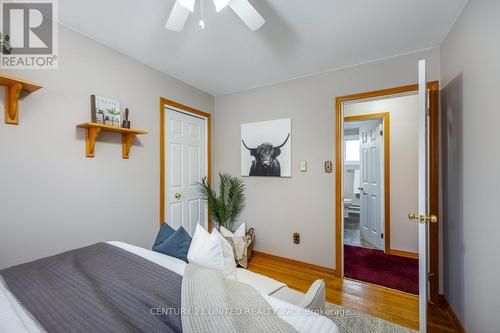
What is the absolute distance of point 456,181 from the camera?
178 centimetres

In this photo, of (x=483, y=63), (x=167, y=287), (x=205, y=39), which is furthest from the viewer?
(x=205, y=39)

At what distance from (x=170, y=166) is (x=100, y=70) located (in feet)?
4.11

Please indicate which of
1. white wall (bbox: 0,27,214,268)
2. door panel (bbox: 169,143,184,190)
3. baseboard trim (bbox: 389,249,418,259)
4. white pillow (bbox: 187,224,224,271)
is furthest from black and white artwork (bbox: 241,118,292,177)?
baseboard trim (bbox: 389,249,418,259)

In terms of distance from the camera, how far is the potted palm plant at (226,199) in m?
3.21

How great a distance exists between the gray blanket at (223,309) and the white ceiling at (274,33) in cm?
180

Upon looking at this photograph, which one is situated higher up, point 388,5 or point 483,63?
point 388,5

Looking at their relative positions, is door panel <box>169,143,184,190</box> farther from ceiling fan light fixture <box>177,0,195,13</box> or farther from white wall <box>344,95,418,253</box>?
white wall <box>344,95,418,253</box>

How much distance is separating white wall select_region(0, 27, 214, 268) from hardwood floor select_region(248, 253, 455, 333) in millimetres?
1652

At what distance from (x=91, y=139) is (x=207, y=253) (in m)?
1.51

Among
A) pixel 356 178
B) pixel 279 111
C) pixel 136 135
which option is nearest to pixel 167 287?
pixel 136 135

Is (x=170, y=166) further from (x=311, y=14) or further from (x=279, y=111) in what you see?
(x=311, y=14)

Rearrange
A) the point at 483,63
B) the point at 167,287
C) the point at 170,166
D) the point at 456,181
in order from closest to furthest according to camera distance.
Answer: the point at 167,287
the point at 483,63
the point at 456,181
the point at 170,166

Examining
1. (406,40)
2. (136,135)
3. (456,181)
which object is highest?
(406,40)

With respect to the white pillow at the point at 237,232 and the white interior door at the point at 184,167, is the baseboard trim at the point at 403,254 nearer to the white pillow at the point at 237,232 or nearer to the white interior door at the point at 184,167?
the white pillow at the point at 237,232
